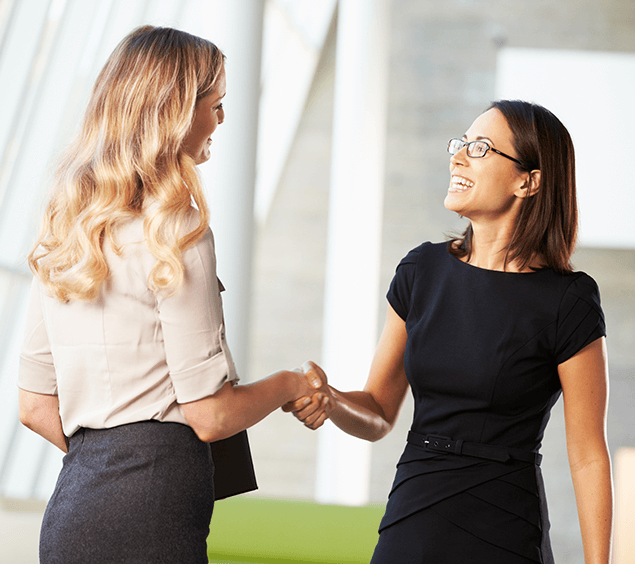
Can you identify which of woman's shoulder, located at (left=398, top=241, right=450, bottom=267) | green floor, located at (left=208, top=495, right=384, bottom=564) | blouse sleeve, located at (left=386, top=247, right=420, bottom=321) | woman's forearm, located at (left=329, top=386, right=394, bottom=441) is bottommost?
green floor, located at (left=208, top=495, right=384, bottom=564)

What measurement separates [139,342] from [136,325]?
3cm

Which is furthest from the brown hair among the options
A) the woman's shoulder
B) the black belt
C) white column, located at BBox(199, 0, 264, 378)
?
white column, located at BBox(199, 0, 264, 378)

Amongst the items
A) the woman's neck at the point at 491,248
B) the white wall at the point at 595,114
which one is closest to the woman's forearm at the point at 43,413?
the woman's neck at the point at 491,248

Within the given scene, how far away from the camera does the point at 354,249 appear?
6559 mm

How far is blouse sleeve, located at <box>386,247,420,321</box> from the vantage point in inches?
73.0

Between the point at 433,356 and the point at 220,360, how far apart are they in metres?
0.57

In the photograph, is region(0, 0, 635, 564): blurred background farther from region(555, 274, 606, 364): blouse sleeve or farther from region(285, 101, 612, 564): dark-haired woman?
region(555, 274, 606, 364): blouse sleeve

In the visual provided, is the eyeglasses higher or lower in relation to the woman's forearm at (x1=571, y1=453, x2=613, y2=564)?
higher

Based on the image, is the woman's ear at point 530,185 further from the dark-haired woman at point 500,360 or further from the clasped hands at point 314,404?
the clasped hands at point 314,404

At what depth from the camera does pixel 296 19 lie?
8.98 m

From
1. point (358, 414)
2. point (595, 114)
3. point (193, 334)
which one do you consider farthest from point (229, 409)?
point (595, 114)

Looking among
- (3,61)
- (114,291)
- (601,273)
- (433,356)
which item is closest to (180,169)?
(114,291)

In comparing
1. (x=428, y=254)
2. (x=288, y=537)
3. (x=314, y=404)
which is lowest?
(x=288, y=537)

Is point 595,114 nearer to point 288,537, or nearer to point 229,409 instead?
point 288,537
